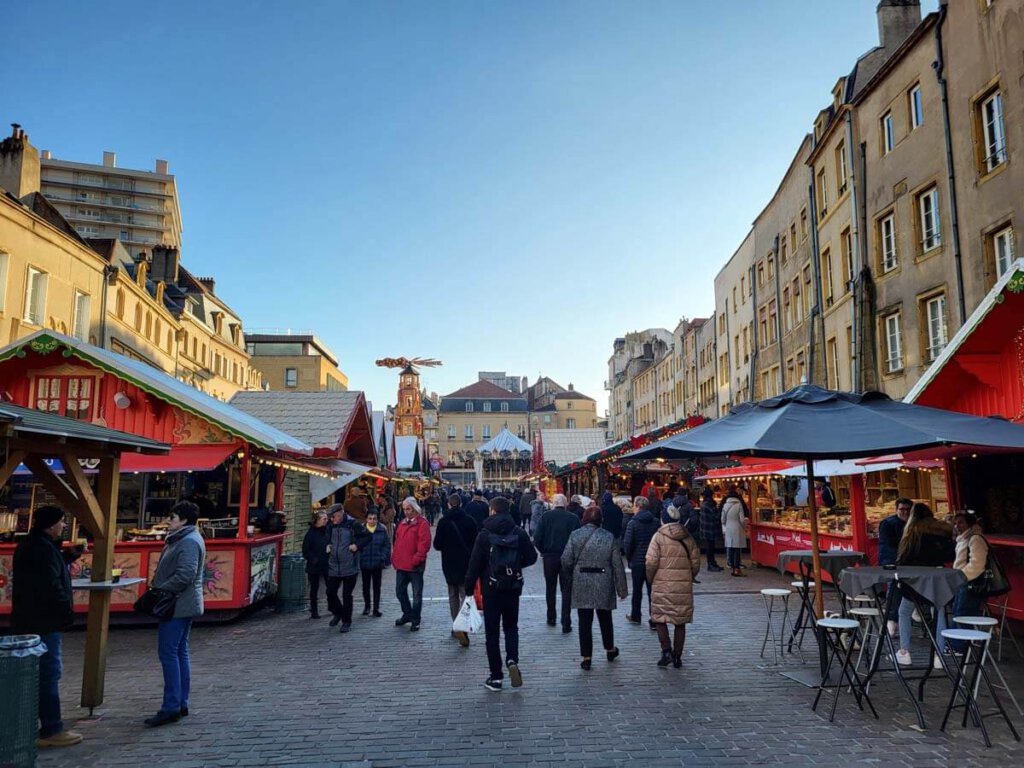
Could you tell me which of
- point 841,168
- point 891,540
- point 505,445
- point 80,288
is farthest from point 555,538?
point 505,445

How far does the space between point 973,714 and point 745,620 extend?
4879mm

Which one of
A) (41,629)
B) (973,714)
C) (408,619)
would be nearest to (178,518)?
(41,629)

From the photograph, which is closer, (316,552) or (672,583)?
(672,583)

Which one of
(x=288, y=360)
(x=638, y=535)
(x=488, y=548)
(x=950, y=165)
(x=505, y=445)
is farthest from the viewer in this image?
(x=288, y=360)

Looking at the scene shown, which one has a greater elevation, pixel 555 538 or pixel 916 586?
pixel 555 538

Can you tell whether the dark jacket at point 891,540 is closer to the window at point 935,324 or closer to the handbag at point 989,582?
the handbag at point 989,582

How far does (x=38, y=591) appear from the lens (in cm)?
563

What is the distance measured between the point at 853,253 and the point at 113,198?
74.2m

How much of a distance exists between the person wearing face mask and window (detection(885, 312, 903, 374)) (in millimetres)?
18275

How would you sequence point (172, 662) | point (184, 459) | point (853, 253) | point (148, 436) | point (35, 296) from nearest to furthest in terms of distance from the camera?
point (172, 662), point (184, 459), point (148, 436), point (853, 253), point (35, 296)

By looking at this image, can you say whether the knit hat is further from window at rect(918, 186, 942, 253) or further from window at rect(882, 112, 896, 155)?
window at rect(882, 112, 896, 155)

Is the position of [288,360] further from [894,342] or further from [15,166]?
[894,342]

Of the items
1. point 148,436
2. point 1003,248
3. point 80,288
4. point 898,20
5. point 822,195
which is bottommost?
point 148,436

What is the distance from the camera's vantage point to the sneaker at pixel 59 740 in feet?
18.1
